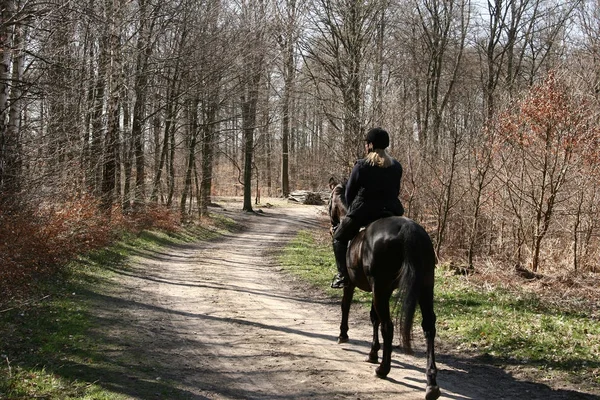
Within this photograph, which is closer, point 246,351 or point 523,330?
point 246,351

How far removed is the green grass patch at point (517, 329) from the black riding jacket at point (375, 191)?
252 centimetres

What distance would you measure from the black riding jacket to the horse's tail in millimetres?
1036

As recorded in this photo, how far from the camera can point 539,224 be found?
42.1 ft

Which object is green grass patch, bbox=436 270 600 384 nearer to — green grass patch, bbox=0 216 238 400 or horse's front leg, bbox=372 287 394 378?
horse's front leg, bbox=372 287 394 378

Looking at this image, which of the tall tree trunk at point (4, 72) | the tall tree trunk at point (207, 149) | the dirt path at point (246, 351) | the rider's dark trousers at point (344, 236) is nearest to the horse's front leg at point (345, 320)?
the dirt path at point (246, 351)

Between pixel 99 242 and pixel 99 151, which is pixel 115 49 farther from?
pixel 99 242

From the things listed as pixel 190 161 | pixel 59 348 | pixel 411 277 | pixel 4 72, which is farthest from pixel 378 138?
pixel 190 161

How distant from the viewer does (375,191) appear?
6852mm

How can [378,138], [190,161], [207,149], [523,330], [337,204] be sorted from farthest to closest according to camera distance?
1. [207,149]
2. [190,161]
3. [337,204]
4. [523,330]
5. [378,138]

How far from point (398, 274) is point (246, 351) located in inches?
99.8

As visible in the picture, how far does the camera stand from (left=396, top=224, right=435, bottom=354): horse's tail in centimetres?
562

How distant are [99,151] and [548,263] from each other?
13.9 metres

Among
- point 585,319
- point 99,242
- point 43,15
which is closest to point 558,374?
point 585,319

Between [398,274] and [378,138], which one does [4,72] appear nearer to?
[378,138]
